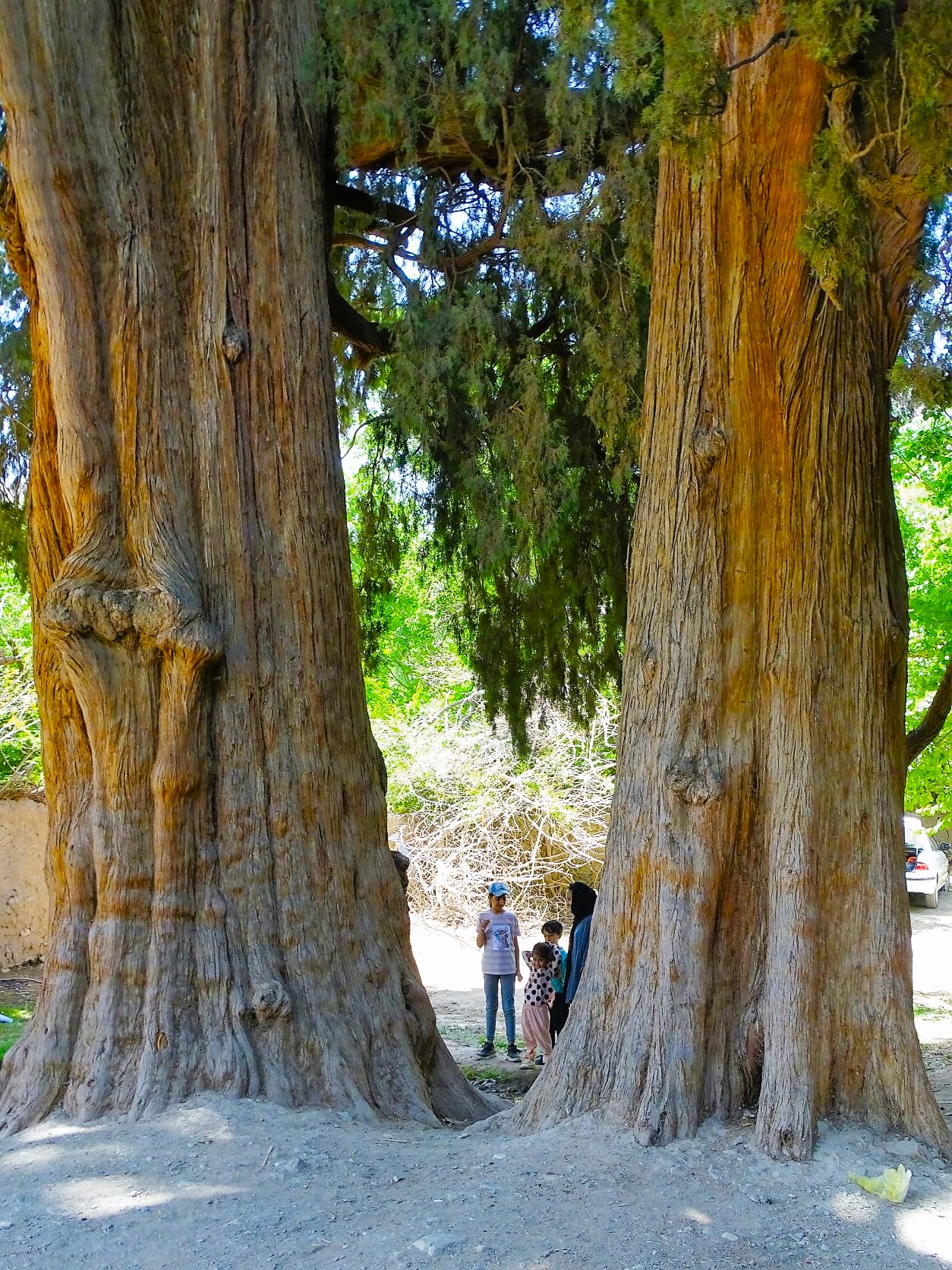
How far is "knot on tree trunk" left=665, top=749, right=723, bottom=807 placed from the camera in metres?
5.38

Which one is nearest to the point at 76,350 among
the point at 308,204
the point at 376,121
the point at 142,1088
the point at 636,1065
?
the point at 308,204

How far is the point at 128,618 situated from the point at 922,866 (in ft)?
65.8

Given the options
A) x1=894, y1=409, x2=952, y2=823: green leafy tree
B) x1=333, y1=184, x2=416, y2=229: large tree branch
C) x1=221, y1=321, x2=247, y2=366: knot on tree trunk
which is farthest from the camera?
x1=894, y1=409, x2=952, y2=823: green leafy tree

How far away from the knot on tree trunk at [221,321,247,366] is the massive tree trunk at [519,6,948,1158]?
88.5 inches

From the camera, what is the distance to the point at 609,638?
978 cm

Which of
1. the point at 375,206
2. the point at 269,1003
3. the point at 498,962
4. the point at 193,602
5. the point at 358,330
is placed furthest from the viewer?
the point at 498,962

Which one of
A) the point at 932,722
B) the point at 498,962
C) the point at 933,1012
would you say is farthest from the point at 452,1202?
the point at 933,1012

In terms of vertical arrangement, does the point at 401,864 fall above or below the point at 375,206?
below

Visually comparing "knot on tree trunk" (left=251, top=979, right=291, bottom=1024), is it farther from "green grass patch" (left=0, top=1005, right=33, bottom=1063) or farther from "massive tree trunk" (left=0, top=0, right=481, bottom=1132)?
"green grass patch" (left=0, top=1005, right=33, bottom=1063)

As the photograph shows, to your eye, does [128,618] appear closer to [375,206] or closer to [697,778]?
[697,778]

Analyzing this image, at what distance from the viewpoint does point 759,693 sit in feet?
18.1

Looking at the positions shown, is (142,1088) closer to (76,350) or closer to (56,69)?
(76,350)

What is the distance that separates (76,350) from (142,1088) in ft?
11.9

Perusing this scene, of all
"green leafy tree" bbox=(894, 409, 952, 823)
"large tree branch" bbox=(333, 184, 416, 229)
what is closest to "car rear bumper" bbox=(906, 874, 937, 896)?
"green leafy tree" bbox=(894, 409, 952, 823)
